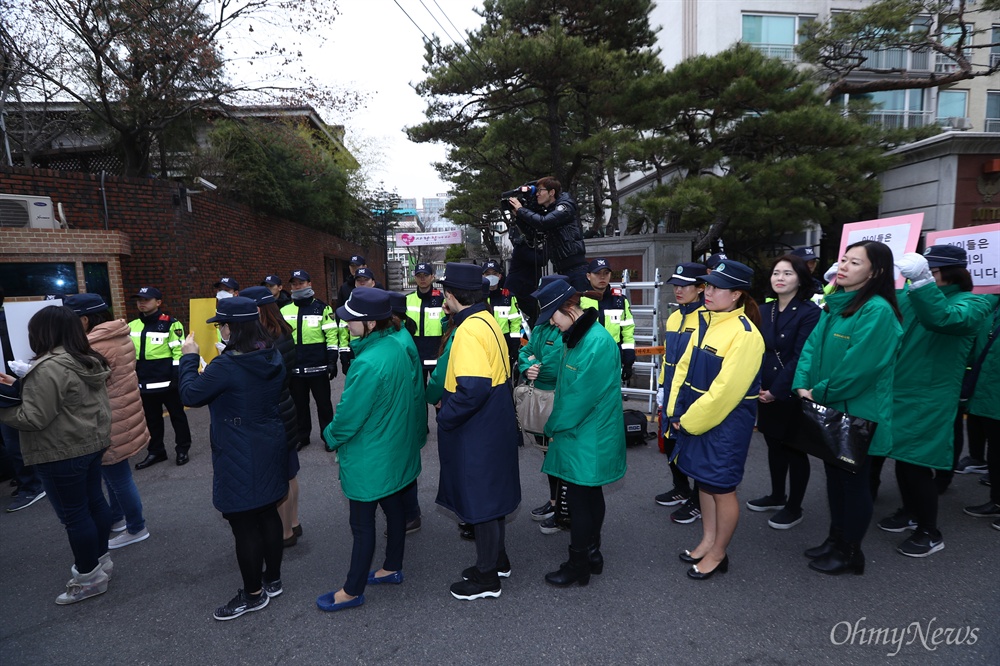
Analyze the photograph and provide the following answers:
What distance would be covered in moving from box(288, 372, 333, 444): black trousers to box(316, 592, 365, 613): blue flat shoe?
2.79 m

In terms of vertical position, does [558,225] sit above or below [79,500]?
above

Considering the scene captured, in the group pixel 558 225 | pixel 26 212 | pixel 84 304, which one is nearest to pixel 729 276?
pixel 558 225

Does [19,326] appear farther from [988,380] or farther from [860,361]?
[988,380]

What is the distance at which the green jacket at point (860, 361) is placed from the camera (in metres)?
2.85

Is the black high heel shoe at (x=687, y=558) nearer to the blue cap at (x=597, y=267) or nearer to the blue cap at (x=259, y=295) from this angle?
the blue cap at (x=597, y=267)

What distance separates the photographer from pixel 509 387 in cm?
306

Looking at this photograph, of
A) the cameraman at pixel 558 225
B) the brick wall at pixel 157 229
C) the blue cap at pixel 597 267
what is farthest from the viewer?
the brick wall at pixel 157 229

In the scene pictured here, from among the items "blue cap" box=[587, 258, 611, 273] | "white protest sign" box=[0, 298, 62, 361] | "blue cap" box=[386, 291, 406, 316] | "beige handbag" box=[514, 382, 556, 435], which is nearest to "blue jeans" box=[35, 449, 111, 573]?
"white protest sign" box=[0, 298, 62, 361]

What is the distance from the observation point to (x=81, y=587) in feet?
10.2

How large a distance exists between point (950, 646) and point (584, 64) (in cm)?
→ 1111

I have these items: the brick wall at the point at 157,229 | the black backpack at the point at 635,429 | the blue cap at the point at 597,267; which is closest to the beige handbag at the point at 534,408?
the blue cap at the point at 597,267

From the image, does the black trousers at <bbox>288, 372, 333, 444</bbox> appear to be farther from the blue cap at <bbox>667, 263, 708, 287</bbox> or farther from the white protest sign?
the blue cap at <bbox>667, 263, 708, 287</bbox>

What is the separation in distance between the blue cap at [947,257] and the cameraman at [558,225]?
7.86 ft

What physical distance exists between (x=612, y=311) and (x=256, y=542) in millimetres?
3659
